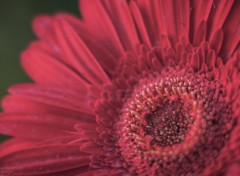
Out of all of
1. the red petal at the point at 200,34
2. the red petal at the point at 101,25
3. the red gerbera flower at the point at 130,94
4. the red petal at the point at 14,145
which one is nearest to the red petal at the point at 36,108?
the red gerbera flower at the point at 130,94

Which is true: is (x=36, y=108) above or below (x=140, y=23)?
below

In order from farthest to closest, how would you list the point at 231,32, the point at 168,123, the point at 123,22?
the point at 123,22, the point at 168,123, the point at 231,32

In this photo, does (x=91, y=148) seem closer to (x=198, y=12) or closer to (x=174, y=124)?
(x=174, y=124)

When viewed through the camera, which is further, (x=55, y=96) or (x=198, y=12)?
(x=55, y=96)

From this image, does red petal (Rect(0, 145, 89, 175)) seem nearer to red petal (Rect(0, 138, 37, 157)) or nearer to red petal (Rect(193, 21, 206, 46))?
red petal (Rect(0, 138, 37, 157))

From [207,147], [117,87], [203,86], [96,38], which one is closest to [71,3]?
[96,38]

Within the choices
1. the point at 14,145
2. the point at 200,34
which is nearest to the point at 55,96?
the point at 14,145

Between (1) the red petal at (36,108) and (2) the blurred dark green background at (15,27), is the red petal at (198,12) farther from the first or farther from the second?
(2) the blurred dark green background at (15,27)
